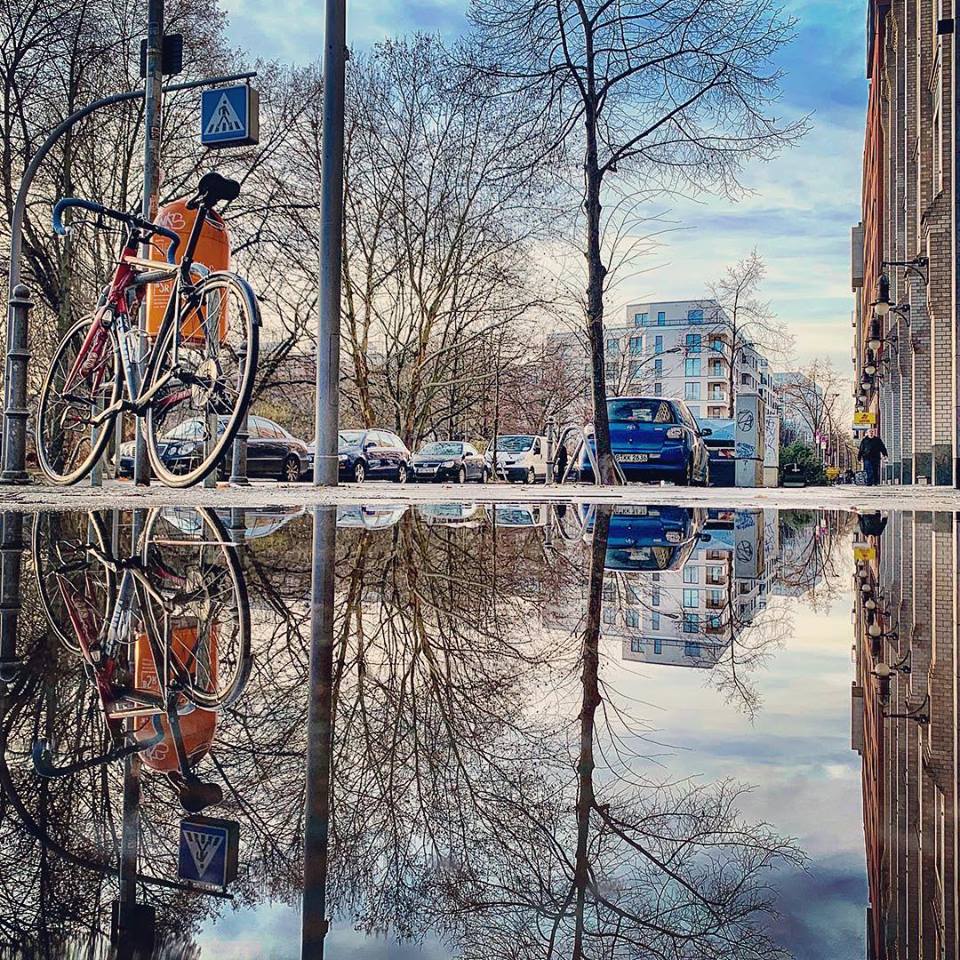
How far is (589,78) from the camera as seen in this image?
17.7 meters

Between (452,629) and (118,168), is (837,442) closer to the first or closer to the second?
(118,168)

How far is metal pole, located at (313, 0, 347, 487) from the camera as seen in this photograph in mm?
11461

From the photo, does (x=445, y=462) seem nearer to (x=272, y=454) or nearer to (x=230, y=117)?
(x=272, y=454)

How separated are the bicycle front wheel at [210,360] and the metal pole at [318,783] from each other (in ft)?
9.64

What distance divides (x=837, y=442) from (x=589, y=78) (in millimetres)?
90191

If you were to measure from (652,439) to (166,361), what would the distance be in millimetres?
14685

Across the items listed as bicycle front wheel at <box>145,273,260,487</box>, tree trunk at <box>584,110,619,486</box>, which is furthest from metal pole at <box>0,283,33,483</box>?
tree trunk at <box>584,110,619,486</box>

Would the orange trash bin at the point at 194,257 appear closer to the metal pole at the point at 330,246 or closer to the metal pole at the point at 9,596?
the metal pole at the point at 330,246

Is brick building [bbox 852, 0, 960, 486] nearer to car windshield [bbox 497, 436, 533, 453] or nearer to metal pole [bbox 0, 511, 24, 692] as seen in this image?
car windshield [bbox 497, 436, 533, 453]

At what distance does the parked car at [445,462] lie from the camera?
108ft

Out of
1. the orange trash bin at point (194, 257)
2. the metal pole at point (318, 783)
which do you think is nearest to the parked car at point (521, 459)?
the orange trash bin at point (194, 257)

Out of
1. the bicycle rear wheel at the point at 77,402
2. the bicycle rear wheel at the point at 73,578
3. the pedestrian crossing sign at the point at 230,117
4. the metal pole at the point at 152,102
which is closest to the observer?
the bicycle rear wheel at the point at 73,578

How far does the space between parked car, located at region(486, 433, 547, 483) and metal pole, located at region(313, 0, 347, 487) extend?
25.4m

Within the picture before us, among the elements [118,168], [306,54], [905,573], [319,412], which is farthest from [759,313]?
[905,573]
